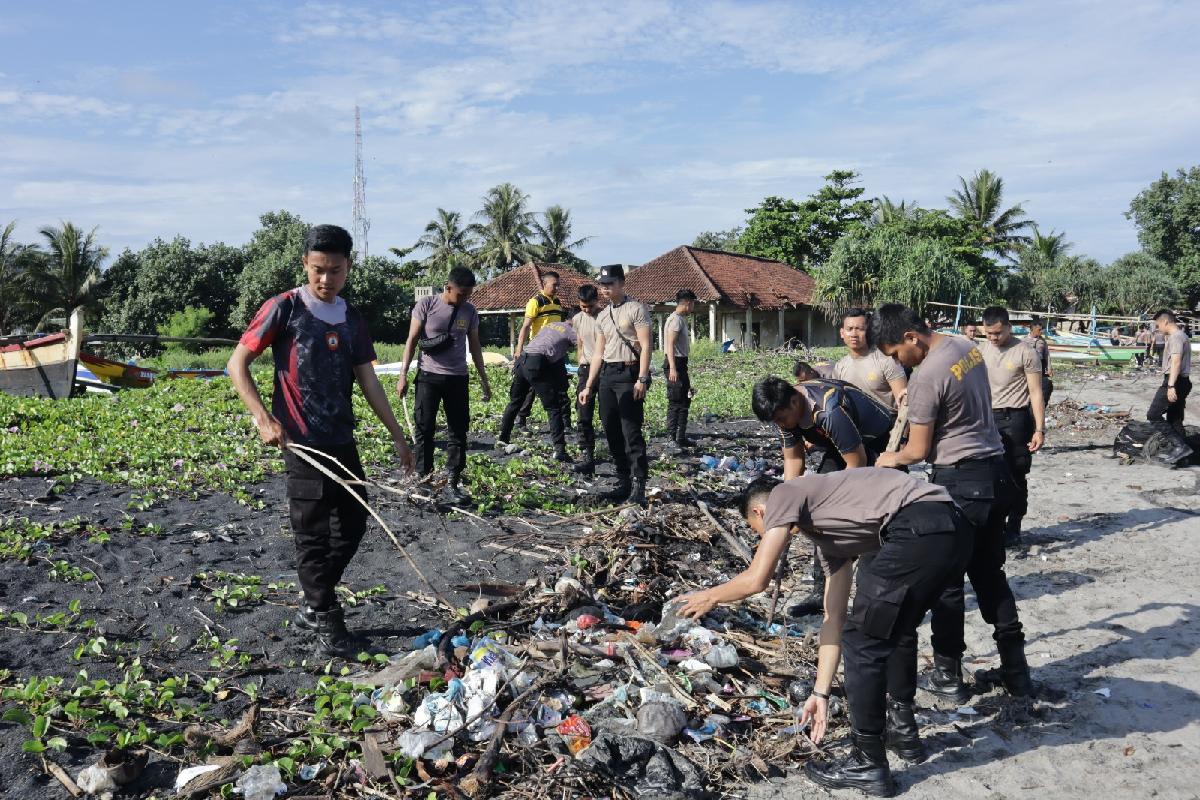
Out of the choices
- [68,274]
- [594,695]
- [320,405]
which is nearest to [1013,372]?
[594,695]

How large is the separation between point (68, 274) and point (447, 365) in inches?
1491

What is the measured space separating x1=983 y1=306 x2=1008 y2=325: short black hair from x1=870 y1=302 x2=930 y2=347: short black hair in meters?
2.72

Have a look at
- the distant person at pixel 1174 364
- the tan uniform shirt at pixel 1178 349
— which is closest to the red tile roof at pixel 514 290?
the distant person at pixel 1174 364

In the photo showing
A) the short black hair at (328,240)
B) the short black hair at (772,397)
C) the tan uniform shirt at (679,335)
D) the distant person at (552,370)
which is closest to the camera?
the short black hair at (772,397)

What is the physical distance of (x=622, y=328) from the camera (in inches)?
278

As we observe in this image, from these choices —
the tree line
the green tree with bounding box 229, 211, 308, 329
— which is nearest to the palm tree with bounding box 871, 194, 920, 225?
the tree line

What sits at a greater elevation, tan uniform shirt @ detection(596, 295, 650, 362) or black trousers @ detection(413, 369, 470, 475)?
tan uniform shirt @ detection(596, 295, 650, 362)

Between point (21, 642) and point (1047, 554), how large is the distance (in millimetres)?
6537

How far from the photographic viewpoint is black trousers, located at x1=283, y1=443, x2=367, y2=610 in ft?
13.3

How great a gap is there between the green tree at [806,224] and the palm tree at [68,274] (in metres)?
32.0

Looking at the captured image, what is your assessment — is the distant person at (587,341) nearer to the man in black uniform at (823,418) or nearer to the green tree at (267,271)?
the man in black uniform at (823,418)

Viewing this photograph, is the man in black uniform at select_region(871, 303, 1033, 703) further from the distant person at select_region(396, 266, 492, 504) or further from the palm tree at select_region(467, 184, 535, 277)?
the palm tree at select_region(467, 184, 535, 277)

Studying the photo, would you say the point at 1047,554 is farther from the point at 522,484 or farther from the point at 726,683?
the point at 522,484

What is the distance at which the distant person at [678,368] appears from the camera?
32.3ft
